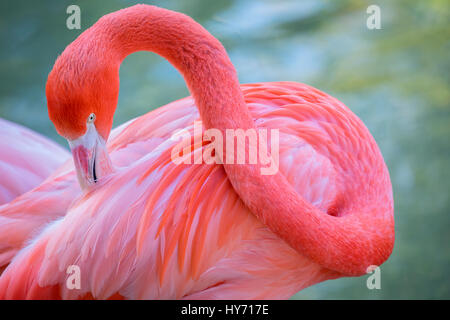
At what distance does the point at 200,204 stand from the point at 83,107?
0.42 m

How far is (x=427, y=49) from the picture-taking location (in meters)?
2.92

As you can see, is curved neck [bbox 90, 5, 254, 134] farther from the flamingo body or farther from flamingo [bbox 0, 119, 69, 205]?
flamingo [bbox 0, 119, 69, 205]

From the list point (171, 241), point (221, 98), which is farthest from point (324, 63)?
point (171, 241)

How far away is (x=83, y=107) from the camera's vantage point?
3.82 feet

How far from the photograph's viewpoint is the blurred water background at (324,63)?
258 centimetres

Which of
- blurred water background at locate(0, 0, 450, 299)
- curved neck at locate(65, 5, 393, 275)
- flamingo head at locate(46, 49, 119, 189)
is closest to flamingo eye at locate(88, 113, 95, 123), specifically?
flamingo head at locate(46, 49, 119, 189)

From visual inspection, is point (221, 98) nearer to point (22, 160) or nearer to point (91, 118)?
point (91, 118)

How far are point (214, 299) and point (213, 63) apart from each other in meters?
0.65

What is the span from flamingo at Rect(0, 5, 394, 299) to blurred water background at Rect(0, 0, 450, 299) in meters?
1.02

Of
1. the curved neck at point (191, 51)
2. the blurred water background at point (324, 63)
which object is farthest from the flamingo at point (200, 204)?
the blurred water background at point (324, 63)

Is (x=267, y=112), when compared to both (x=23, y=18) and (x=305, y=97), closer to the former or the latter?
(x=305, y=97)

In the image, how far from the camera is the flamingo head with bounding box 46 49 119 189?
1.14 metres

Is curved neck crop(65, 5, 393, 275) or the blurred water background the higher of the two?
the blurred water background
